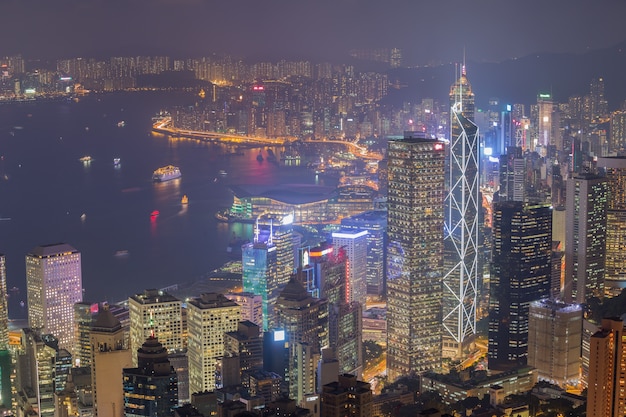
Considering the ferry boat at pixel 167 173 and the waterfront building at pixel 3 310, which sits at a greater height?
the ferry boat at pixel 167 173

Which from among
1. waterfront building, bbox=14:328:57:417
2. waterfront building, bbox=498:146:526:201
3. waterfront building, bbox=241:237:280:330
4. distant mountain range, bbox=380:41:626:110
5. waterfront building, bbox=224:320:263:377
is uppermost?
distant mountain range, bbox=380:41:626:110

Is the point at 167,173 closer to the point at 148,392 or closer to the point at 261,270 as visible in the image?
the point at 261,270

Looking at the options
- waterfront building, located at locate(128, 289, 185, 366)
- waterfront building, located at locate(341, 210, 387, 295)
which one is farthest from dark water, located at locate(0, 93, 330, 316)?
waterfront building, located at locate(341, 210, 387, 295)

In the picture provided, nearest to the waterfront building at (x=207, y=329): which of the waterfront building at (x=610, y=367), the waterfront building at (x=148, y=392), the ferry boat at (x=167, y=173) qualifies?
the waterfront building at (x=148, y=392)

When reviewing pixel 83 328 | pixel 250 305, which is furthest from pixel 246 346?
pixel 83 328

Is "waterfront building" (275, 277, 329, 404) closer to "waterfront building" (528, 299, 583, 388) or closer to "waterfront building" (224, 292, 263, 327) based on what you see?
"waterfront building" (224, 292, 263, 327)

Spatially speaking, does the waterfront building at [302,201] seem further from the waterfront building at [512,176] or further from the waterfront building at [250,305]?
the waterfront building at [250,305]

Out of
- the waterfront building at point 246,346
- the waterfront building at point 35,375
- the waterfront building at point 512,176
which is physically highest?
the waterfront building at point 512,176
